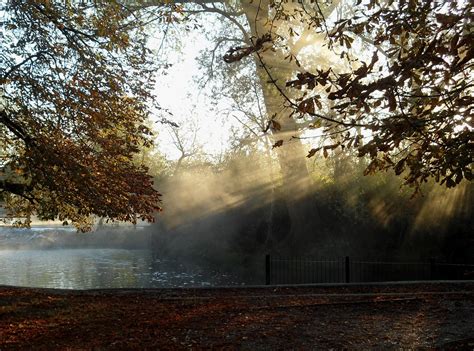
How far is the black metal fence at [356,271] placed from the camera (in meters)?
16.3

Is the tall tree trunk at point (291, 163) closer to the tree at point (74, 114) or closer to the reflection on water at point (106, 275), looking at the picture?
the reflection on water at point (106, 275)

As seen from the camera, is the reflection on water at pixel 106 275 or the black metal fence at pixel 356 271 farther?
the reflection on water at pixel 106 275

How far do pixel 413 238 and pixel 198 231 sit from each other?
16554 mm

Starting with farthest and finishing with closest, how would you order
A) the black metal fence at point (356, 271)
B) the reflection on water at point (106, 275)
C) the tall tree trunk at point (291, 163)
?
the reflection on water at point (106, 275), the tall tree trunk at point (291, 163), the black metal fence at point (356, 271)

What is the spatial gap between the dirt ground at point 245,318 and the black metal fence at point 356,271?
5.03 meters

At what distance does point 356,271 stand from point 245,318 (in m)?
12.3

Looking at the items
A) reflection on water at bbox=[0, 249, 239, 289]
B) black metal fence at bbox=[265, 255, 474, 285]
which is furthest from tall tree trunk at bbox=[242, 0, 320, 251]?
reflection on water at bbox=[0, 249, 239, 289]

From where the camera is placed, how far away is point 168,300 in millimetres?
10031

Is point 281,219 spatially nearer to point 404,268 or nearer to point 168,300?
point 404,268

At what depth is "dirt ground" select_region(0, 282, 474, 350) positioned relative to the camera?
6.66m

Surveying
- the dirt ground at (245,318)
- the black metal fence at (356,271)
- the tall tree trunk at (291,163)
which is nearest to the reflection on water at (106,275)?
the black metal fence at (356,271)

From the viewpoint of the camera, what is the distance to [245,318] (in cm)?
809

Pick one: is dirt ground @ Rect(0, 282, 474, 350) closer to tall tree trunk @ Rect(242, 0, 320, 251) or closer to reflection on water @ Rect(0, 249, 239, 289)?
tall tree trunk @ Rect(242, 0, 320, 251)

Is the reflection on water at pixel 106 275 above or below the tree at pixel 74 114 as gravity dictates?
below
